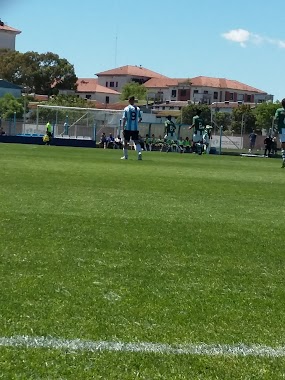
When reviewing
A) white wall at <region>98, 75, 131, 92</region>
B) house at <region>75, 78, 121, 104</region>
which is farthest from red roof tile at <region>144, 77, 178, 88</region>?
house at <region>75, 78, 121, 104</region>

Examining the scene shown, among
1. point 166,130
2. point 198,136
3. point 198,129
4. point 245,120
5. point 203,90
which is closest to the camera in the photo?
point 198,129

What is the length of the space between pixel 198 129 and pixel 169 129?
446cm

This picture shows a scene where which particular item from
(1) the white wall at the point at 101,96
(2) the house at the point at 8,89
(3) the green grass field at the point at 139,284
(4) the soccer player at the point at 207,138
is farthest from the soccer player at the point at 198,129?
(1) the white wall at the point at 101,96

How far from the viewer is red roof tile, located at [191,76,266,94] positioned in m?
172

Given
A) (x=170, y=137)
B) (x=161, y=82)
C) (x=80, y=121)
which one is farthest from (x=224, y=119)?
(x=170, y=137)

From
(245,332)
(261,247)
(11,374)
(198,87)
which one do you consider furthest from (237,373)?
(198,87)

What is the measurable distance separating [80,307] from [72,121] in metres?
47.8

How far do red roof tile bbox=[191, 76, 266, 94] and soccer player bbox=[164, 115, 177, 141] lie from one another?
5064 inches

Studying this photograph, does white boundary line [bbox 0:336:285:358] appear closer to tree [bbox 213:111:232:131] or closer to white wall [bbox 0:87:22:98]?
white wall [bbox 0:87:22:98]

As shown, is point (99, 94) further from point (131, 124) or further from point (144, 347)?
point (144, 347)

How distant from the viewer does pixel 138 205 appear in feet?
31.0

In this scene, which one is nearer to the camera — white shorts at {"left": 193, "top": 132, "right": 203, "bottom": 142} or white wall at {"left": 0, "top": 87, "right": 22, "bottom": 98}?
white shorts at {"left": 193, "top": 132, "right": 203, "bottom": 142}

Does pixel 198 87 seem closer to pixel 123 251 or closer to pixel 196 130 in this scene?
pixel 196 130

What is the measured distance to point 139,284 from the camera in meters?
5.16
